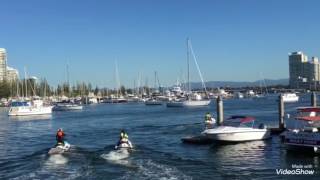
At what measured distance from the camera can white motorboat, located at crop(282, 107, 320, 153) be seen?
151ft

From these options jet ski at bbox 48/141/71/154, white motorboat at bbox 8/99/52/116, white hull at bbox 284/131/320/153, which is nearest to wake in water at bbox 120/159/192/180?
jet ski at bbox 48/141/71/154

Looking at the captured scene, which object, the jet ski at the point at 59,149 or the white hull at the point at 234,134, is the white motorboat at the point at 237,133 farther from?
the jet ski at the point at 59,149

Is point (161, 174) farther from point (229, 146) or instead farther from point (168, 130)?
point (168, 130)

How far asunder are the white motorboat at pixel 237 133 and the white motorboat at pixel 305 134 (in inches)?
246

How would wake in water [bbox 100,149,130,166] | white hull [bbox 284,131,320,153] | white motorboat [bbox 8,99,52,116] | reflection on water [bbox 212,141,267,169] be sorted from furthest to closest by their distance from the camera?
white motorboat [bbox 8,99,52,116]
white hull [bbox 284,131,320,153]
wake in water [bbox 100,149,130,166]
reflection on water [bbox 212,141,267,169]

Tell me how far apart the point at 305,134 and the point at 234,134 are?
412 inches

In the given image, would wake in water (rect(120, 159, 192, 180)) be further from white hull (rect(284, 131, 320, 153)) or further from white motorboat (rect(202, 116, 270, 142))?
white motorboat (rect(202, 116, 270, 142))

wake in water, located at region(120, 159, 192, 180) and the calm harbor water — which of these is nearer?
wake in water, located at region(120, 159, 192, 180)

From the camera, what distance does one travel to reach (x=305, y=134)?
47156mm

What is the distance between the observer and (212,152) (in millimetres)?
50844

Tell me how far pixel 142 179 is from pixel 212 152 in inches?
619

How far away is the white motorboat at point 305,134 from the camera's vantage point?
46156 millimetres

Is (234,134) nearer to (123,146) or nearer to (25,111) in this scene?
(123,146)

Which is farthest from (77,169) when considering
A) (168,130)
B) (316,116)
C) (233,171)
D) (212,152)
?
(168,130)
